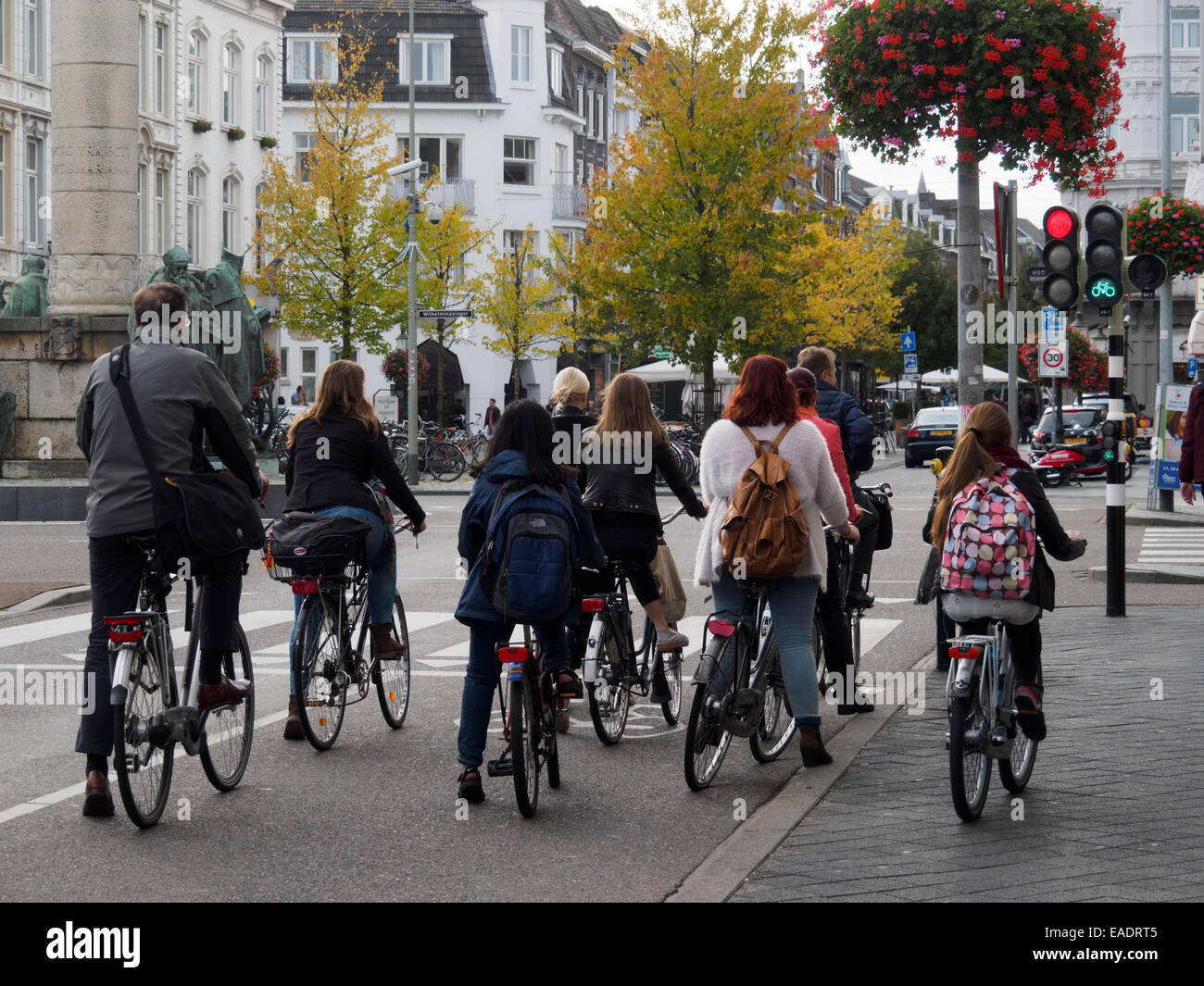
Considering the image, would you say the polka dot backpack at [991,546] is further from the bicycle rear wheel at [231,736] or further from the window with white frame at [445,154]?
the window with white frame at [445,154]

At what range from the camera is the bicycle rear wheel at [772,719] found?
7.77 meters

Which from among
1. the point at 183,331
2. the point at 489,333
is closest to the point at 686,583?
the point at 183,331

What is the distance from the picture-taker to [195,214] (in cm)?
4731

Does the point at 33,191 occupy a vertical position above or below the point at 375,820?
above

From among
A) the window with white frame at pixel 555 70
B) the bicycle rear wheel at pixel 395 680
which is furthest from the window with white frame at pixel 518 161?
the bicycle rear wheel at pixel 395 680

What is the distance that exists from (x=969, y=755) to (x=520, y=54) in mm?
59977

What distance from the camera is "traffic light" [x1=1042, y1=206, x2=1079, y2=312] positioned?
1276 cm

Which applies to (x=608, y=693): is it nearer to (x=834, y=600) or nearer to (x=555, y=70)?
(x=834, y=600)

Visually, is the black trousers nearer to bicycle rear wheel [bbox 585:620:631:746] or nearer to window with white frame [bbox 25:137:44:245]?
bicycle rear wheel [bbox 585:620:631:746]

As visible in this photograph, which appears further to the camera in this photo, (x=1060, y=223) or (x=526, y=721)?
(x=1060, y=223)

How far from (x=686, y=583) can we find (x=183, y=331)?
993 cm

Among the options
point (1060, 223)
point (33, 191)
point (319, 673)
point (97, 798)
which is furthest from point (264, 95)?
point (97, 798)

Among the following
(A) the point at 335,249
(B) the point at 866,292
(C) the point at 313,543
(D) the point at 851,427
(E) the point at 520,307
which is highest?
(B) the point at 866,292

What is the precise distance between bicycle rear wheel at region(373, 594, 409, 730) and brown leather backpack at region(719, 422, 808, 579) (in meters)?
2.05
